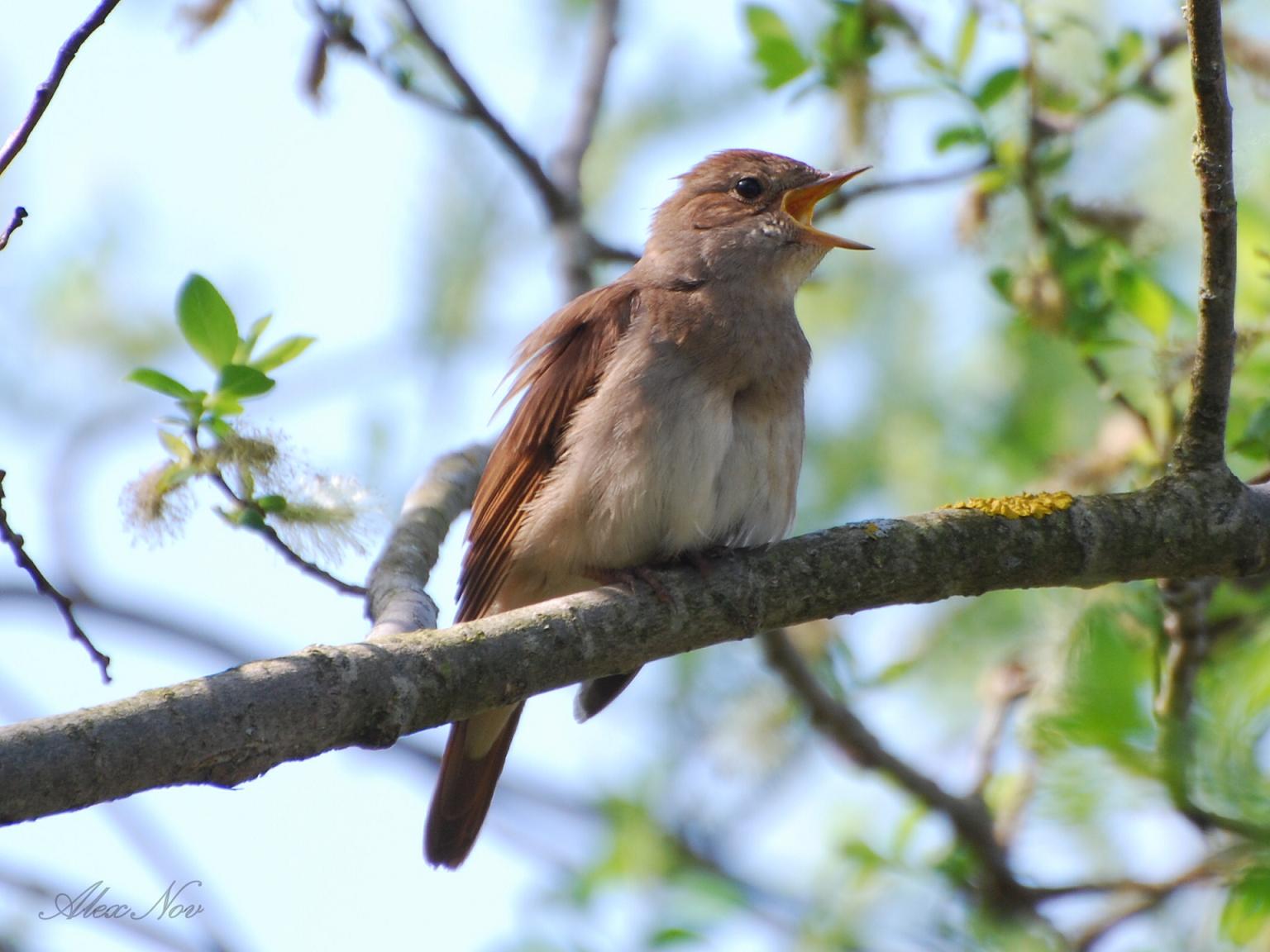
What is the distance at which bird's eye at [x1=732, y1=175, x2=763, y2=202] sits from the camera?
5.85m

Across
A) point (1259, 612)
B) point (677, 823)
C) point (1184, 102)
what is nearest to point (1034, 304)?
point (1259, 612)

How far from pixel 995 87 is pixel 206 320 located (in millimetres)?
3000

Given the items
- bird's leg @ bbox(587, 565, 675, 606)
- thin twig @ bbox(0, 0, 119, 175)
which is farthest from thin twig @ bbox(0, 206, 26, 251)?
bird's leg @ bbox(587, 565, 675, 606)

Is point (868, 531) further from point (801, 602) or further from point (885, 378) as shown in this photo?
point (885, 378)

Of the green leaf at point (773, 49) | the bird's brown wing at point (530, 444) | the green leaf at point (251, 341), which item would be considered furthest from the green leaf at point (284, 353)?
the green leaf at point (773, 49)

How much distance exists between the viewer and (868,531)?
3.80 metres

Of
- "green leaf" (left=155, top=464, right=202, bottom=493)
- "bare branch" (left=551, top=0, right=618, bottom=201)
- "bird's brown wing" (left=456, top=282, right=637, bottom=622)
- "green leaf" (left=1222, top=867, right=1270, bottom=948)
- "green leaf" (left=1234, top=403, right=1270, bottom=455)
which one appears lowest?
"green leaf" (left=1222, top=867, right=1270, bottom=948)

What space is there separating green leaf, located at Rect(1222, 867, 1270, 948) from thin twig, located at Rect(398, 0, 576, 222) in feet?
13.3

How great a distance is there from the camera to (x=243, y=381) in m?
3.64

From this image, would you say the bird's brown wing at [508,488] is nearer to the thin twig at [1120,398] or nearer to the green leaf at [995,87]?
the green leaf at [995,87]

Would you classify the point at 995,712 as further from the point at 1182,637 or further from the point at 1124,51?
the point at 1124,51

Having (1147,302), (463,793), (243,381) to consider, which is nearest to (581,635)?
(243,381)

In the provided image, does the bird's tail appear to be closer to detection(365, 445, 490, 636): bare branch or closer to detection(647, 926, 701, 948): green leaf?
detection(365, 445, 490, 636): bare branch

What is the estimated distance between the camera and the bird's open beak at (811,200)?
18.2 feet
